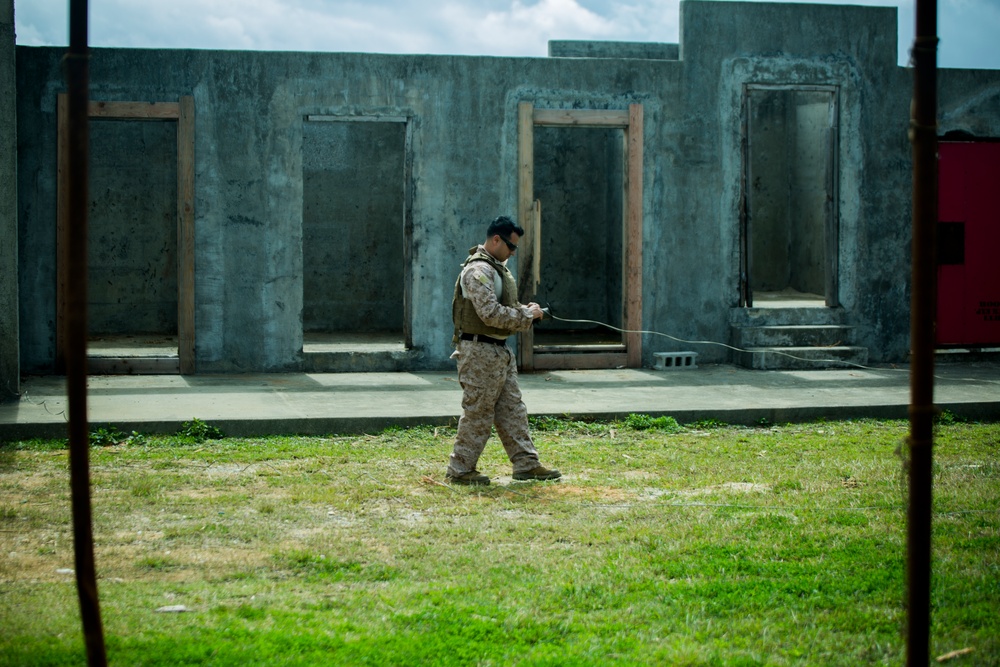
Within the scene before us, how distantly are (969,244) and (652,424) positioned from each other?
657 cm

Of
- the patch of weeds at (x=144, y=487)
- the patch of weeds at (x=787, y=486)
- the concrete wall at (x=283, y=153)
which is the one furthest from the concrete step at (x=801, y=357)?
the patch of weeds at (x=144, y=487)

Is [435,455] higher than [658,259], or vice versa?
[658,259]

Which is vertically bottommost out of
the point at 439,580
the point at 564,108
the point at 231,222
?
the point at 439,580

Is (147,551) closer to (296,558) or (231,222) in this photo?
(296,558)

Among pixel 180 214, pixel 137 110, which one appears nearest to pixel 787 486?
pixel 180 214

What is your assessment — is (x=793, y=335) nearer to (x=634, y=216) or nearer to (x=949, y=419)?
(x=634, y=216)

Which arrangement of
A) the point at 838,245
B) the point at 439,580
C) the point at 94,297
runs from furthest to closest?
the point at 94,297 < the point at 838,245 < the point at 439,580

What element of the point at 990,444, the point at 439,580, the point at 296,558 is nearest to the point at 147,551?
the point at 296,558

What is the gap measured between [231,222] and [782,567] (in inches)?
351

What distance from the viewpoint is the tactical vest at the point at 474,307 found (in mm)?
7535

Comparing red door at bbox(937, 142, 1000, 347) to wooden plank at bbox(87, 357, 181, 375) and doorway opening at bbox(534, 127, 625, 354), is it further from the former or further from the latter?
wooden plank at bbox(87, 357, 181, 375)

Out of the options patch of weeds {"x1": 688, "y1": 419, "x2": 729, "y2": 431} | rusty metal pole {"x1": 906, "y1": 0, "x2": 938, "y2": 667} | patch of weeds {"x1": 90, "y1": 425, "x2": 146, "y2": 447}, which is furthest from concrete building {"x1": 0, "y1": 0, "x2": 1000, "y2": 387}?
rusty metal pole {"x1": 906, "y1": 0, "x2": 938, "y2": 667}

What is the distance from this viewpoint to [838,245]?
554 inches

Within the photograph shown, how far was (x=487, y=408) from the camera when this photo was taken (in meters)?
7.48
